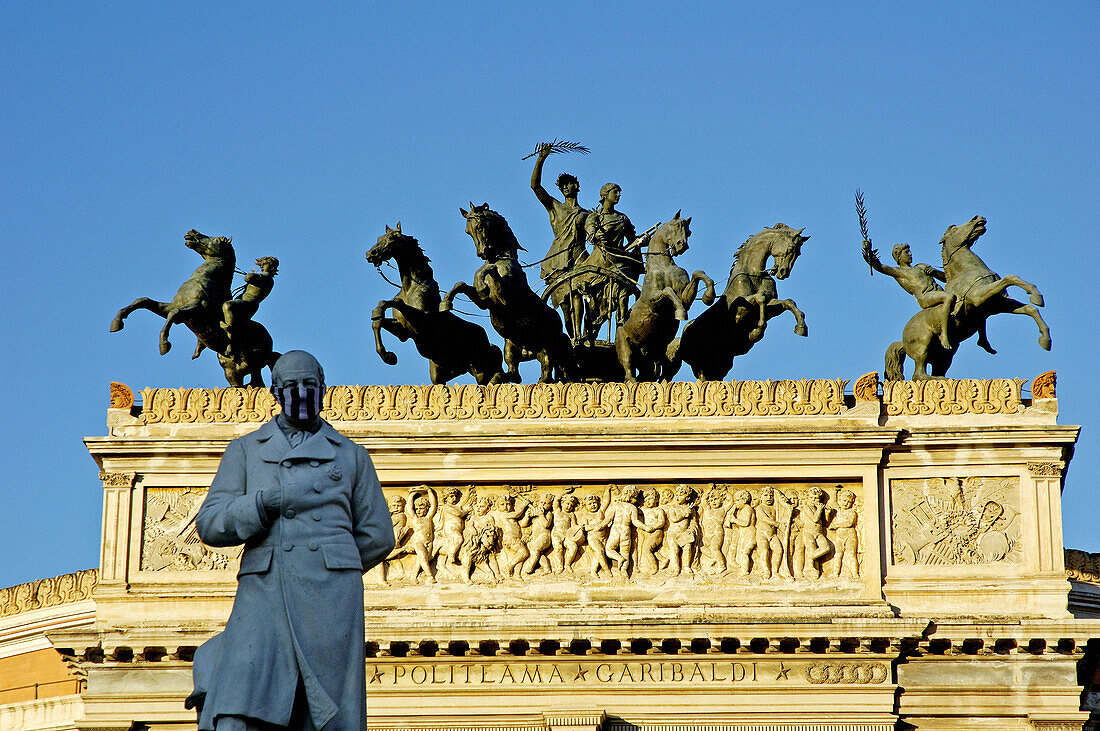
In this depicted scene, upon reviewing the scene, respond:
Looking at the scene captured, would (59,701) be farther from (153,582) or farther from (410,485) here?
(410,485)

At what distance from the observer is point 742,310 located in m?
28.4

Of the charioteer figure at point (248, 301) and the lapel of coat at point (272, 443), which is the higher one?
the charioteer figure at point (248, 301)

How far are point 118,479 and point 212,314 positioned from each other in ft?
9.04

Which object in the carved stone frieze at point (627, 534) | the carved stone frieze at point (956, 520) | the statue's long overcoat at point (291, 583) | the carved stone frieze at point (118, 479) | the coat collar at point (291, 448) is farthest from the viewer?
the carved stone frieze at point (118, 479)

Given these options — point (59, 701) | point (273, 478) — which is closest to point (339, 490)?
point (273, 478)

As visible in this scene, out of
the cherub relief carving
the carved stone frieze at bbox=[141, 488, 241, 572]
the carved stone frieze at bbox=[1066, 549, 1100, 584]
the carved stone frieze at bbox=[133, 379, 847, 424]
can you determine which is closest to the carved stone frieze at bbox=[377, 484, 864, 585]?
the cherub relief carving

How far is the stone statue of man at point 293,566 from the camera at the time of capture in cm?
849

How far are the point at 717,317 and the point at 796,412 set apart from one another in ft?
7.46

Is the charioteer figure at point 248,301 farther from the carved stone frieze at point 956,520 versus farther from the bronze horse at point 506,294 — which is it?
the carved stone frieze at point 956,520

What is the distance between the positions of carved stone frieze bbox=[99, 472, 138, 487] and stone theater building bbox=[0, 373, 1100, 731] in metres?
0.03

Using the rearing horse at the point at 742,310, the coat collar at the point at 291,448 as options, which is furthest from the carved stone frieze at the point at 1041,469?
the coat collar at the point at 291,448

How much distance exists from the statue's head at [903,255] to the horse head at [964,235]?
0.52 metres

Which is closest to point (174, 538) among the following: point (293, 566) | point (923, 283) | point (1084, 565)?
point (923, 283)

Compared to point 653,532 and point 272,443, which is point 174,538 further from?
point 272,443
